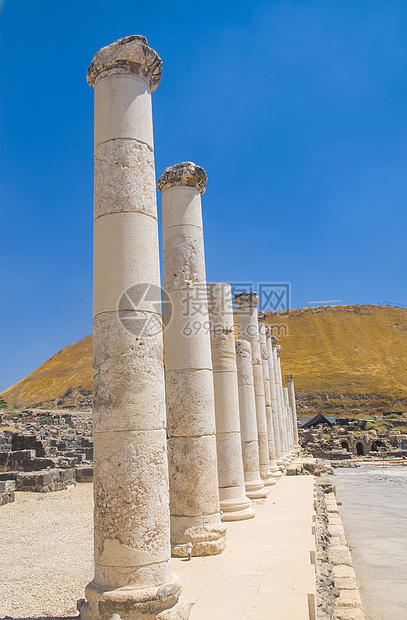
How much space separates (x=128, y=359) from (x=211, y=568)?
3.17 meters

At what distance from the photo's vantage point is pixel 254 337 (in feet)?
52.4

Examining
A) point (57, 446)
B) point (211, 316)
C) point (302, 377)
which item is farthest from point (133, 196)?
point (302, 377)

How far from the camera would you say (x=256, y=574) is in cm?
612

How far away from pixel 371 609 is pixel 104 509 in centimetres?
403

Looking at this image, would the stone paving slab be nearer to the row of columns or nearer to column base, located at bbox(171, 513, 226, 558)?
column base, located at bbox(171, 513, 226, 558)

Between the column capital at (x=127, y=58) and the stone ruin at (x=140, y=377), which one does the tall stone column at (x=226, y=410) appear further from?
the column capital at (x=127, y=58)

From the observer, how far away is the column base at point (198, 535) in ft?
23.7

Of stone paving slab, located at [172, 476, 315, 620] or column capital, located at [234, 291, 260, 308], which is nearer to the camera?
stone paving slab, located at [172, 476, 315, 620]

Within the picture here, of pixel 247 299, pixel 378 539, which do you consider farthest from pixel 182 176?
pixel 378 539

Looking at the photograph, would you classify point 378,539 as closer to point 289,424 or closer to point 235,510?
point 235,510

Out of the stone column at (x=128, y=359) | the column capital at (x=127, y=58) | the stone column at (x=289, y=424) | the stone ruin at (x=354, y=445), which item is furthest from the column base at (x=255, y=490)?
the stone ruin at (x=354, y=445)

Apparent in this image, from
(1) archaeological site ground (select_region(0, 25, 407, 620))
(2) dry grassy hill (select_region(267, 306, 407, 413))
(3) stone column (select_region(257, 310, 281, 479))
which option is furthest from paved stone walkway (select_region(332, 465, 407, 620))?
(2) dry grassy hill (select_region(267, 306, 407, 413))

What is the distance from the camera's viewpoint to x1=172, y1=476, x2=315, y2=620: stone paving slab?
492 centimetres

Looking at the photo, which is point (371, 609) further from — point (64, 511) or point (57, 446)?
point (57, 446)
